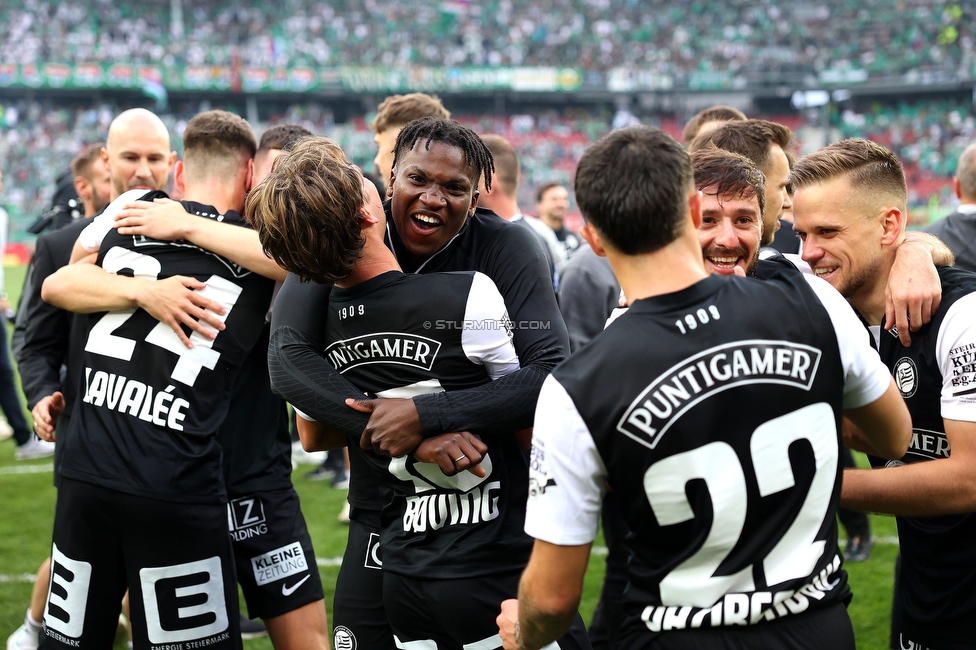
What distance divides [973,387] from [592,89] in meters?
39.0

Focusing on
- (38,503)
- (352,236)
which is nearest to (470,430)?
(352,236)

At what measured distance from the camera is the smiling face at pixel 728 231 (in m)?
2.48

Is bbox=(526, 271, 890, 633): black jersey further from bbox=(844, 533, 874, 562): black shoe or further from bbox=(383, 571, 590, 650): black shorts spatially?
bbox=(844, 533, 874, 562): black shoe

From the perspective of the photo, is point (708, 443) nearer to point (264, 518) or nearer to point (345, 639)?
point (345, 639)

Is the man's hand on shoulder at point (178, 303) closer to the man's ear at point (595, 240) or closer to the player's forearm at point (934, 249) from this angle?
the man's ear at point (595, 240)

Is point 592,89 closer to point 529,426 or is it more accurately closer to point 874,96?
point 874,96

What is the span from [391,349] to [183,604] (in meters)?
1.43

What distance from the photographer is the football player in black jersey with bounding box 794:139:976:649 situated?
97.7 inches

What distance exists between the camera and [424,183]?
2.54 m

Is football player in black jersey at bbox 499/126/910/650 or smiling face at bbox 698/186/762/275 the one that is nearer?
football player in black jersey at bbox 499/126/910/650

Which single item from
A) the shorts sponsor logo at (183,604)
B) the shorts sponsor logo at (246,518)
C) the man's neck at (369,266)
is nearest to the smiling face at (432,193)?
the man's neck at (369,266)

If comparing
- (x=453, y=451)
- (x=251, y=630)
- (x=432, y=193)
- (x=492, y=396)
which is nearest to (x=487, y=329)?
(x=492, y=396)

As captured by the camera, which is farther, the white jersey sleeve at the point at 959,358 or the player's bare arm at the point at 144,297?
the player's bare arm at the point at 144,297

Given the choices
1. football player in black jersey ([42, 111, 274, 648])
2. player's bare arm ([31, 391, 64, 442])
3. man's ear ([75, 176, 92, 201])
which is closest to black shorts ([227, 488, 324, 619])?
football player in black jersey ([42, 111, 274, 648])
